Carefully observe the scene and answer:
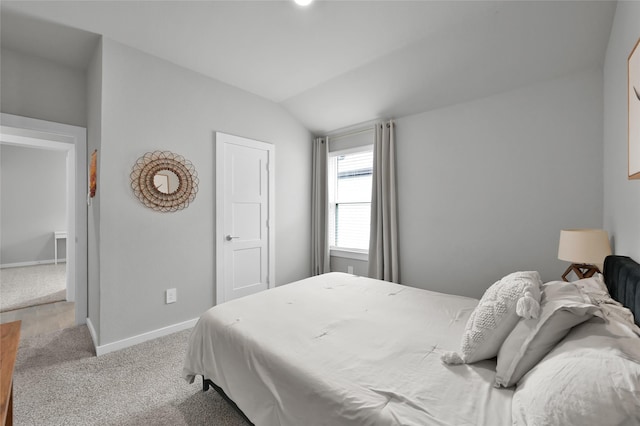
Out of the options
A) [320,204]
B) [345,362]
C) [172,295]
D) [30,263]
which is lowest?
[30,263]

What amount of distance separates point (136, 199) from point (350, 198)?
2695 mm

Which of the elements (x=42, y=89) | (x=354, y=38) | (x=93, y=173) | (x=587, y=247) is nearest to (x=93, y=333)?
(x=93, y=173)

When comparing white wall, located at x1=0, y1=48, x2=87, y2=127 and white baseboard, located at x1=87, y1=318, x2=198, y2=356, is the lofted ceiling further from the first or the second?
white baseboard, located at x1=87, y1=318, x2=198, y2=356

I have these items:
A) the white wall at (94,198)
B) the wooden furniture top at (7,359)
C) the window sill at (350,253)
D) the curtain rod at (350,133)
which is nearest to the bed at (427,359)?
the wooden furniture top at (7,359)

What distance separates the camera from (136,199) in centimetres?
266

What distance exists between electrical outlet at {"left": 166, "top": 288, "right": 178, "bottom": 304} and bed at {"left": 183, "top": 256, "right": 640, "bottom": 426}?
1.24 metres

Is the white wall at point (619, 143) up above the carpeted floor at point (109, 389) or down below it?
above

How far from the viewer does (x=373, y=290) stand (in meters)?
2.33

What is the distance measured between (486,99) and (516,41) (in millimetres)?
617

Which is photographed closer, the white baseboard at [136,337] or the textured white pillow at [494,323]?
the textured white pillow at [494,323]

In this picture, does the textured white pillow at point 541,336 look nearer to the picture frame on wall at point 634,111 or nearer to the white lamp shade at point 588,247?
the picture frame on wall at point 634,111

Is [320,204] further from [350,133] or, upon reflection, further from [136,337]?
[136,337]

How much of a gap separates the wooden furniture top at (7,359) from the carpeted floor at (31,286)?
333cm

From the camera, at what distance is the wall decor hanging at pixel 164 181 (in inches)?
106
